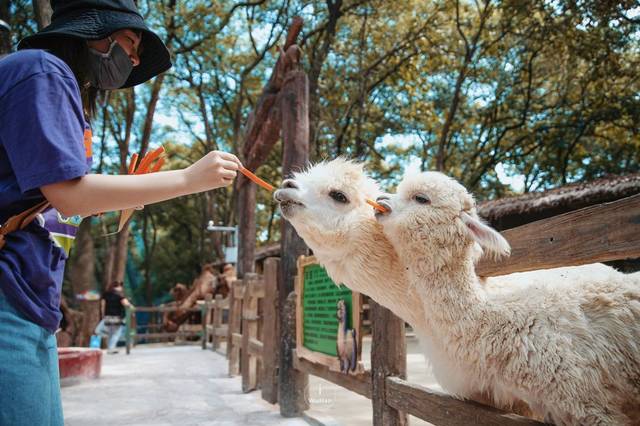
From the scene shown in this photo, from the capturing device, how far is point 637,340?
1.63m

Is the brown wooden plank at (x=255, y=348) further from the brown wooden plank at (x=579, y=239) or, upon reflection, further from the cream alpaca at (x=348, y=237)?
the brown wooden plank at (x=579, y=239)

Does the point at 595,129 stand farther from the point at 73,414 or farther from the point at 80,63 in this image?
the point at 80,63

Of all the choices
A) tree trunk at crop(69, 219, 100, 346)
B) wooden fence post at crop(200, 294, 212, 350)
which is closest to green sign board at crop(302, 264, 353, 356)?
wooden fence post at crop(200, 294, 212, 350)

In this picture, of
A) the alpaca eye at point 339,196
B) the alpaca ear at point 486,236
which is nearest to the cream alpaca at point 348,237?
the alpaca eye at point 339,196

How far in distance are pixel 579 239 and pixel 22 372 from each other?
5.35 ft

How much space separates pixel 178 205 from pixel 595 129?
18936mm

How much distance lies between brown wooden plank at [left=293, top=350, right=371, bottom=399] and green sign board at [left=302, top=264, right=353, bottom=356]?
6.3 inches

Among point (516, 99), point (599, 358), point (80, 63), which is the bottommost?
point (599, 358)

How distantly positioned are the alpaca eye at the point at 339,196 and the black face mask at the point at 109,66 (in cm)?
97

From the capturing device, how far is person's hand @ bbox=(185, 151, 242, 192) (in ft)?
4.24

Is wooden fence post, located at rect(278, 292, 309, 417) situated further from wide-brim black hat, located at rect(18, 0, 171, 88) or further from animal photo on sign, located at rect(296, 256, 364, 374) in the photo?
wide-brim black hat, located at rect(18, 0, 171, 88)

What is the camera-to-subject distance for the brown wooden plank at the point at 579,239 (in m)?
1.54

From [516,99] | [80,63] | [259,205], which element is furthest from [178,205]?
[80,63]

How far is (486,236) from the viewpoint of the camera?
1.87 m
